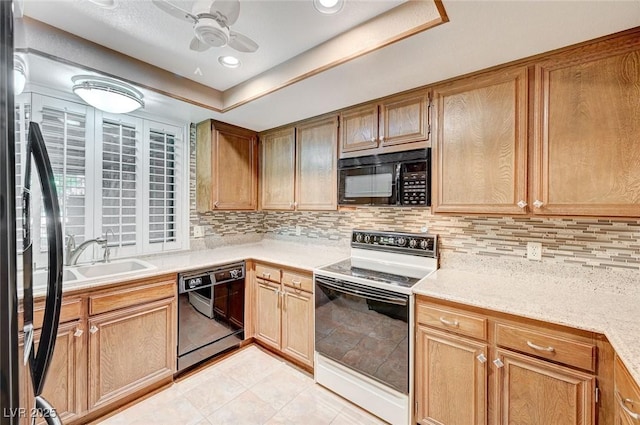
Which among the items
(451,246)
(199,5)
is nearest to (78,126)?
(199,5)

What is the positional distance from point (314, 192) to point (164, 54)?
59.3 inches

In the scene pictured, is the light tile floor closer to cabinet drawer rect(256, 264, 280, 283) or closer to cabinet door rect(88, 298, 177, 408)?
cabinet door rect(88, 298, 177, 408)

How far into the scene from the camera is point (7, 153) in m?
0.45

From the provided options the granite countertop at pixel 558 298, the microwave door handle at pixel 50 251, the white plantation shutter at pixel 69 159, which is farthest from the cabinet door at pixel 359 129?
the white plantation shutter at pixel 69 159

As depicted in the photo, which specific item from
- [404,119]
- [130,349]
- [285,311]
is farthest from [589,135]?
[130,349]

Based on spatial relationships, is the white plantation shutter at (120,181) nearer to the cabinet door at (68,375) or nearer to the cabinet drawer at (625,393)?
the cabinet door at (68,375)

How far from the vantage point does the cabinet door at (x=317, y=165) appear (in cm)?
244

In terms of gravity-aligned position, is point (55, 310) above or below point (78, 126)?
below

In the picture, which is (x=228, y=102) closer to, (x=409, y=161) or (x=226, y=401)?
(x=409, y=161)

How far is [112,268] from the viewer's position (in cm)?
226

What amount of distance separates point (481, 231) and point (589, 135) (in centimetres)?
79

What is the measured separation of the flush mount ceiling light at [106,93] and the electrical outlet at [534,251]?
2.79 metres

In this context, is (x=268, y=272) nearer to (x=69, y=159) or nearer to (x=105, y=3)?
(x=69, y=159)

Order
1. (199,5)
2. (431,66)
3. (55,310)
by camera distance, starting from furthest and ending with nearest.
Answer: (431,66) → (199,5) → (55,310)
